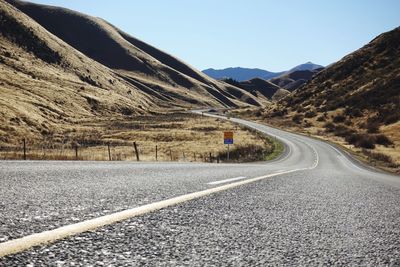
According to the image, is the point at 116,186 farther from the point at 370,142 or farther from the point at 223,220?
the point at 370,142

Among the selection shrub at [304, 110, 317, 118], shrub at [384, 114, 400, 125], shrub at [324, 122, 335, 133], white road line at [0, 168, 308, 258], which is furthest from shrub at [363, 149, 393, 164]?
shrub at [304, 110, 317, 118]

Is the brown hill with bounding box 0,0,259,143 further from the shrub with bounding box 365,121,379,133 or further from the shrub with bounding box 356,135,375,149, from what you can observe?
the shrub with bounding box 365,121,379,133

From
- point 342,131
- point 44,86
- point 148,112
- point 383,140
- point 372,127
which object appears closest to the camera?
point 383,140

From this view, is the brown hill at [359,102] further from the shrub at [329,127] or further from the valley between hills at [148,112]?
the valley between hills at [148,112]

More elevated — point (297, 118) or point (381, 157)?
point (297, 118)

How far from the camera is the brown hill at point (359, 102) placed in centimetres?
6159

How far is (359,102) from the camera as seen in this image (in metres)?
88.8

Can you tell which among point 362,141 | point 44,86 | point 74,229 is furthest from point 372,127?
point 74,229

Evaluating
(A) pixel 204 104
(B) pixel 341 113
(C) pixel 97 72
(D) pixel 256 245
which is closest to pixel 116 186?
(D) pixel 256 245

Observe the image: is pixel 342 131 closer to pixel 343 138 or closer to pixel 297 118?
pixel 343 138

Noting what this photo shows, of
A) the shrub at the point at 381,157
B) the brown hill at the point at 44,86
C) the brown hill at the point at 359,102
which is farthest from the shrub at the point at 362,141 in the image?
the brown hill at the point at 44,86

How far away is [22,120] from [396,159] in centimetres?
4794

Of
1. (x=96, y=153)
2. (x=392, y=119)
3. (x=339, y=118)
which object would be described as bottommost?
(x=96, y=153)

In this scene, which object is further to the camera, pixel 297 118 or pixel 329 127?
pixel 297 118
